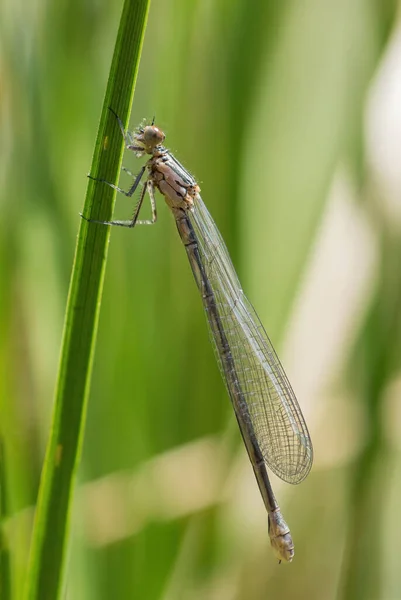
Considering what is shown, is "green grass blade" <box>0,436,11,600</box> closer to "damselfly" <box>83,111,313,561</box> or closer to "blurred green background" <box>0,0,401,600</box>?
"blurred green background" <box>0,0,401,600</box>

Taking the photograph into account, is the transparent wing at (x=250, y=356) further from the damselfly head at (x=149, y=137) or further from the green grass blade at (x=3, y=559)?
the green grass blade at (x=3, y=559)

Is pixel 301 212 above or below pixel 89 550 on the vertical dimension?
above

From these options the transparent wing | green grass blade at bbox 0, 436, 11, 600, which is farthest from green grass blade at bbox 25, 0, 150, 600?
the transparent wing

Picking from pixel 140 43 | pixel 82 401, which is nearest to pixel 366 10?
pixel 140 43

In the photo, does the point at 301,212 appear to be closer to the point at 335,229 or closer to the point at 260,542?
the point at 335,229

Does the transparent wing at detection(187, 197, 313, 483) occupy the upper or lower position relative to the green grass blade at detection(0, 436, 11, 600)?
upper

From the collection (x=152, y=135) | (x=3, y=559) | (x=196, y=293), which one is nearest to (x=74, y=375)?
(x=3, y=559)

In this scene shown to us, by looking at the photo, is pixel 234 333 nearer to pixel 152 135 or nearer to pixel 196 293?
pixel 196 293
